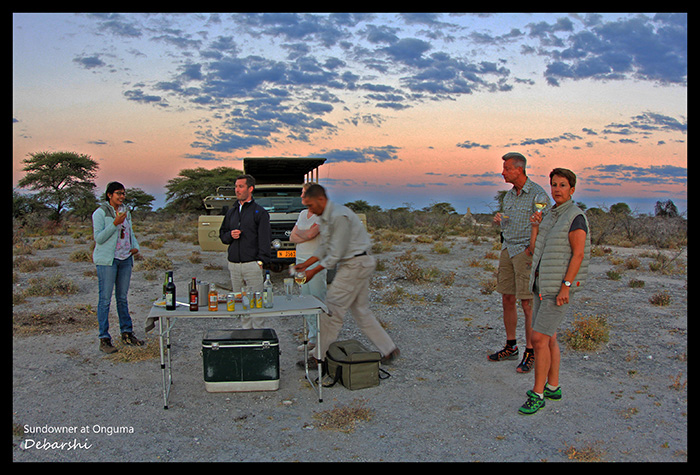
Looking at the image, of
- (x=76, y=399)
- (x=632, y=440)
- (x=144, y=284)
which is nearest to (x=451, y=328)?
(x=632, y=440)

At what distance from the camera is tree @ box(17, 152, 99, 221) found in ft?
104

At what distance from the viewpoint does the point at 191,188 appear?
41.8 metres

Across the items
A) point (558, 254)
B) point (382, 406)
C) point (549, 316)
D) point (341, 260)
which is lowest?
point (382, 406)

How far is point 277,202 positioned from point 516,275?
618 cm

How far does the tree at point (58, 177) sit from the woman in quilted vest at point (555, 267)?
3306 cm

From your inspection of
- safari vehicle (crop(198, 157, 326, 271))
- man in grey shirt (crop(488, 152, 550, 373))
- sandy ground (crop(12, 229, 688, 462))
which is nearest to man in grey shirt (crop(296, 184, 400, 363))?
sandy ground (crop(12, 229, 688, 462))

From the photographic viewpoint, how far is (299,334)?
22.3 feet

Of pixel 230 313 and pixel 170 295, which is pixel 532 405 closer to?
pixel 230 313

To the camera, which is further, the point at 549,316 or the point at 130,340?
the point at 130,340

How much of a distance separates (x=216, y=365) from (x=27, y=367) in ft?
8.04

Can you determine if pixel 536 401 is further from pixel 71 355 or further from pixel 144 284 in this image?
pixel 144 284

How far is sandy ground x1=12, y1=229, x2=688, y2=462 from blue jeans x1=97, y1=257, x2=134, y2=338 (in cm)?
40

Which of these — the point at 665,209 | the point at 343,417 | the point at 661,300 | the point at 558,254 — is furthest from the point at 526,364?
the point at 665,209
